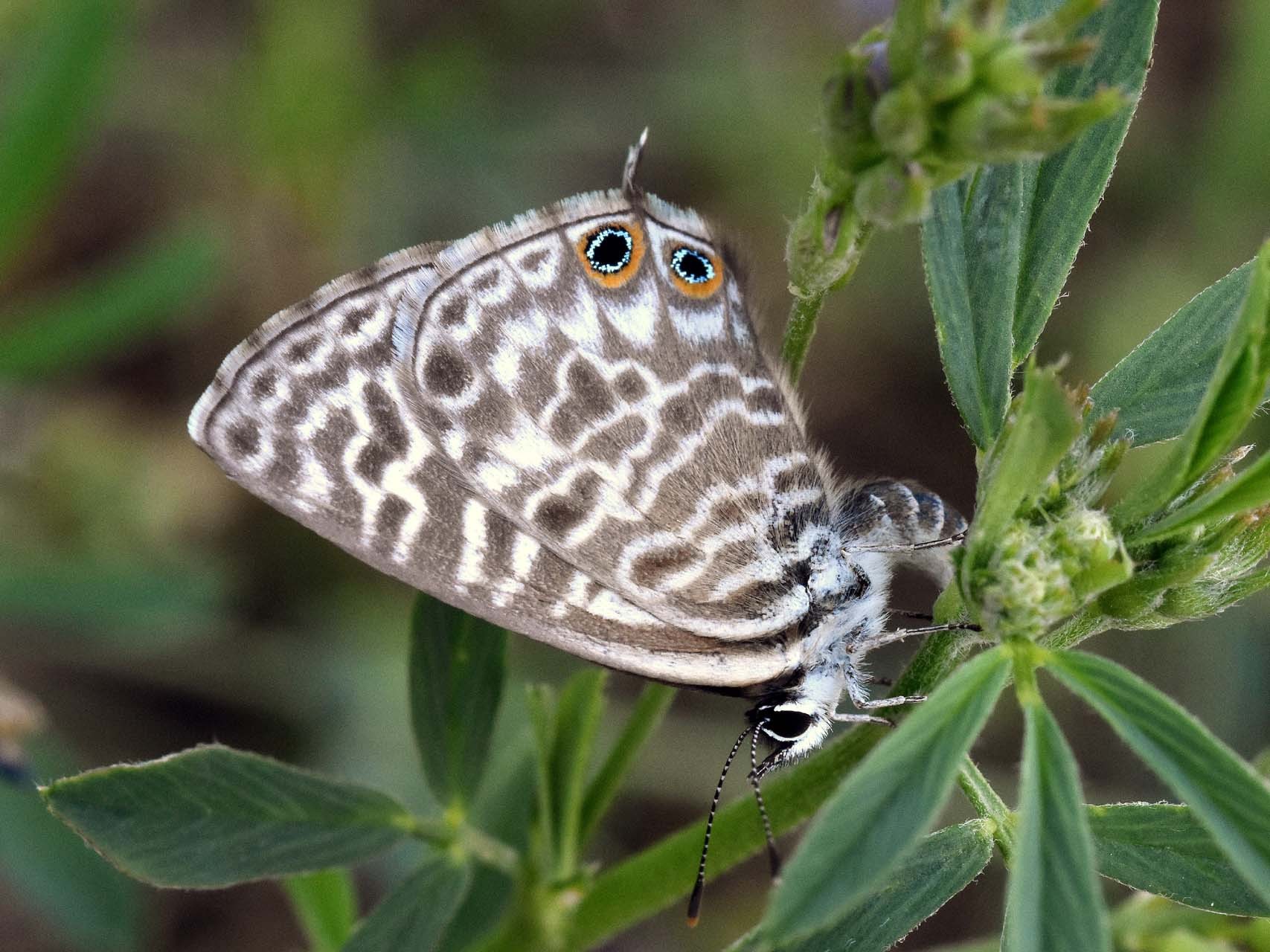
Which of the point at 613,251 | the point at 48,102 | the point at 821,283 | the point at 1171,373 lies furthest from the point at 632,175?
the point at 48,102

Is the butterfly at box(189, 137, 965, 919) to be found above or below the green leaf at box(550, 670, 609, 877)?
above

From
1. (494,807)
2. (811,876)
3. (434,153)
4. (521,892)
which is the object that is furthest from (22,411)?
(811,876)

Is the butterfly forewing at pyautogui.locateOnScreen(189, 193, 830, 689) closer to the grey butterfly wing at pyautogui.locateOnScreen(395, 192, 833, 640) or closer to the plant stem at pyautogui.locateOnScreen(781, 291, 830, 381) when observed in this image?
the grey butterfly wing at pyautogui.locateOnScreen(395, 192, 833, 640)

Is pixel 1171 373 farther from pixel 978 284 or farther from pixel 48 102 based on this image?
pixel 48 102

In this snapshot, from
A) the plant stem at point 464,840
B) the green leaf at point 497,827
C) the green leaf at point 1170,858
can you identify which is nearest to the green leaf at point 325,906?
the green leaf at point 497,827

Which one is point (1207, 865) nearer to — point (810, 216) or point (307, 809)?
point (810, 216)

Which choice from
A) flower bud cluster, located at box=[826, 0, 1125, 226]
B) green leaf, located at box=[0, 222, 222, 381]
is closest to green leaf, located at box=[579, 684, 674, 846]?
flower bud cluster, located at box=[826, 0, 1125, 226]
